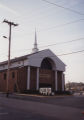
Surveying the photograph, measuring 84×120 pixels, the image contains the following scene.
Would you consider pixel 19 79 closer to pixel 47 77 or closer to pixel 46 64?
pixel 47 77

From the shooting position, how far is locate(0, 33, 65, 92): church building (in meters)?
43.7

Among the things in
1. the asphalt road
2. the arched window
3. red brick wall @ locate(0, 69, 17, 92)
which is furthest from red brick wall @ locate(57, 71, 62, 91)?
the asphalt road

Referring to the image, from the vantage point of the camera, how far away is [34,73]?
46.4 metres

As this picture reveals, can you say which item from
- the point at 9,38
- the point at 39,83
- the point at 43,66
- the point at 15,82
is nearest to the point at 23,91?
the point at 15,82

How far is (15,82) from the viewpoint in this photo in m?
43.6

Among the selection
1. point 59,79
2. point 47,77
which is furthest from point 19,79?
point 59,79

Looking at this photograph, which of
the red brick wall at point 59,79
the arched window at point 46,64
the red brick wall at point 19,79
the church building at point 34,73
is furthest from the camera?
the red brick wall at point 59,79

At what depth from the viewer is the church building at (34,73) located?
43656 mm

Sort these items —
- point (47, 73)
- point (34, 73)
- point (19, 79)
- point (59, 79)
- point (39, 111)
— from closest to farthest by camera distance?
point (39, 111) < point (19, 79) < point (34, 73) < point (47, 73) < point (59, 79)

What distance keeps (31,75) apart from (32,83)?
2.19 metres

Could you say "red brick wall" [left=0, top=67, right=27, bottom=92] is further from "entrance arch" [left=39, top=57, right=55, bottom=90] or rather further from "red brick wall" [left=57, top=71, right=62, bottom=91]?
"red brick wall" [left=57, top=71, right=62, bottom=91]

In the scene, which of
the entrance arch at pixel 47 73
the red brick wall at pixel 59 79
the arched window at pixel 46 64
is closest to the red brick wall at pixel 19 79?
the entrance arch at pixel 47 73

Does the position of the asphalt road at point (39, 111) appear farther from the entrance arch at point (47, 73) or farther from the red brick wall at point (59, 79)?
the red brick wall at point (59, 79)

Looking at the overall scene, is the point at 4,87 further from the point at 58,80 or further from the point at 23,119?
the point at 23,119
